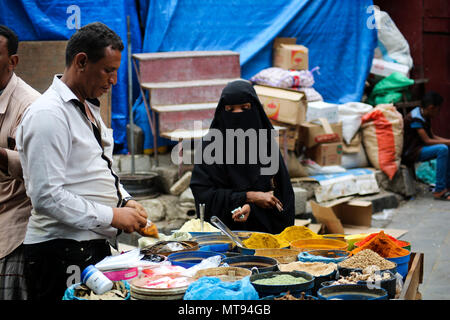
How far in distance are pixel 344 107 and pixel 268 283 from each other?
6.14 meters

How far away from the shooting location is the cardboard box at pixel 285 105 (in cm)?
684

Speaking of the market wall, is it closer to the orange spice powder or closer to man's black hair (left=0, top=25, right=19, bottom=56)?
the orange spice powder

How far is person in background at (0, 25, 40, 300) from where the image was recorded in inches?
111

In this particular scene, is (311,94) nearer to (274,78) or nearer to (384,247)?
(274,78)

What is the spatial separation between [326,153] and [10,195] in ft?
17.2

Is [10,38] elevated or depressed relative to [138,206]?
elevated

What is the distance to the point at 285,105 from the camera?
691 centimetres

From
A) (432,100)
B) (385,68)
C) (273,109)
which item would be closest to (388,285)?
(273,109)

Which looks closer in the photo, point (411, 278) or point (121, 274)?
point (121, 274)

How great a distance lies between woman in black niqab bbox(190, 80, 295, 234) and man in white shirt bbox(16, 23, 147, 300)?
124 centimetres

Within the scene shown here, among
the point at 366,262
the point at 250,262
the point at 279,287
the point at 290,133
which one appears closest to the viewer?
the point at 279,287

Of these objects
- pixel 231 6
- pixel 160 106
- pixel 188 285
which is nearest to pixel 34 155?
pixel 188 285

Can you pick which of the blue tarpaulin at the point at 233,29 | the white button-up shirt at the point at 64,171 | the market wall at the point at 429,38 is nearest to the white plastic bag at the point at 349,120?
the blue tarpaulin at the point at 233,29

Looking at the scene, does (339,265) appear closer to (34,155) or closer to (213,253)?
(213,253)
